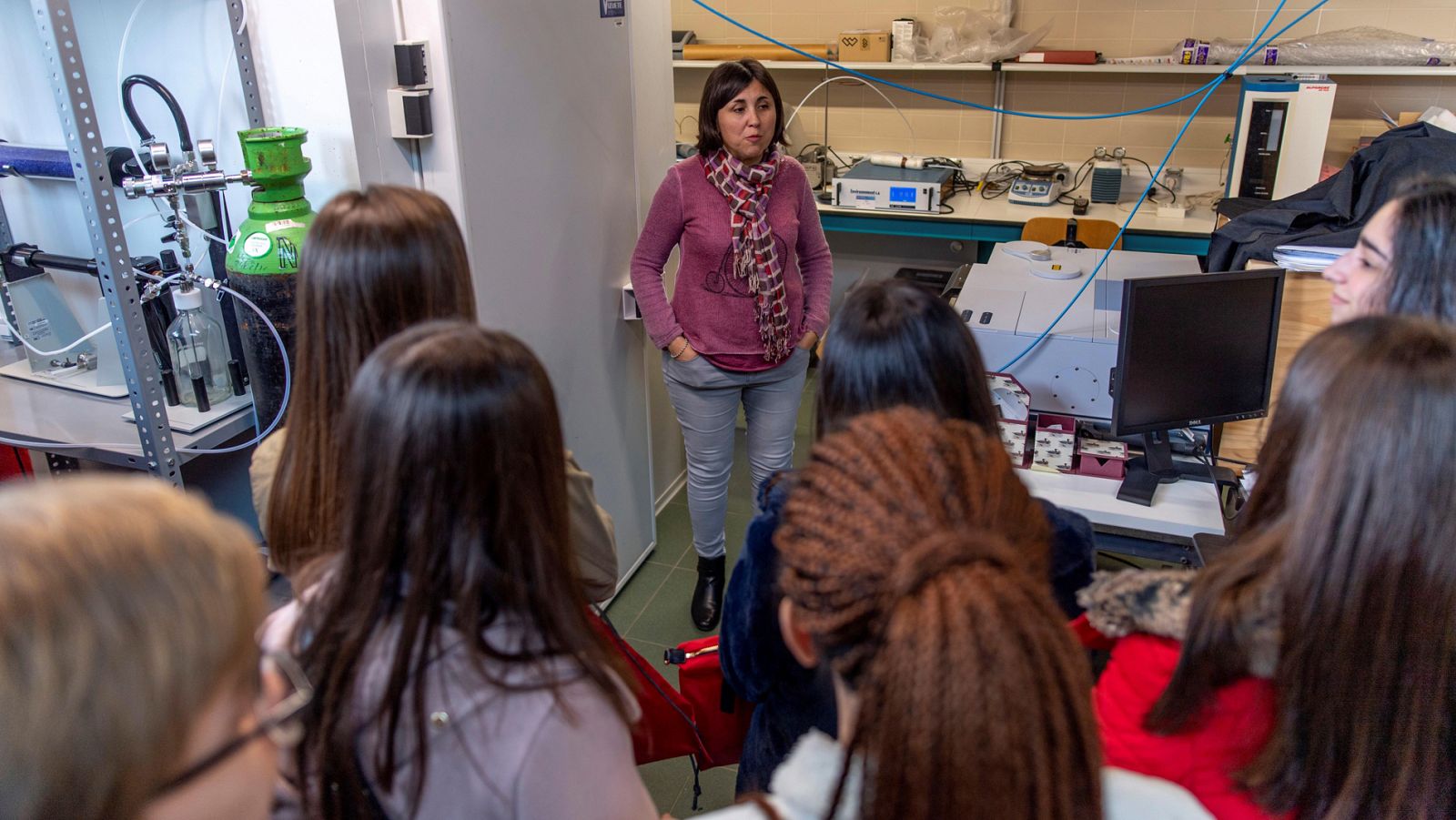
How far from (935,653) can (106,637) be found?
1.42 ft

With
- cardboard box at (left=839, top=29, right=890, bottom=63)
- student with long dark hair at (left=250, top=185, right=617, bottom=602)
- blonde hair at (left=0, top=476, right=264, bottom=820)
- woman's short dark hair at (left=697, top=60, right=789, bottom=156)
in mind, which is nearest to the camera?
blonde hair at (left=0, top=476, right=264, bottom=820)

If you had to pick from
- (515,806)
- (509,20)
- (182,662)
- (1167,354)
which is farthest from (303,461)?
(1167,354)

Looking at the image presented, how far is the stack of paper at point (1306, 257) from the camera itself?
1.83 m

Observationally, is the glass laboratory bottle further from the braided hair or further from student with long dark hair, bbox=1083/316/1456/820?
student with long dark hair, bbox=1083/316/1456/820

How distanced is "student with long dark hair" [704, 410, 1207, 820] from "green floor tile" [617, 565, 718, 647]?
5.91 feet

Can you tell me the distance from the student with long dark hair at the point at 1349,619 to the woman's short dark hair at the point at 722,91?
4.97ft

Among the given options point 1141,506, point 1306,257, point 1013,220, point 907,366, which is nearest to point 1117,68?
point 1013,220

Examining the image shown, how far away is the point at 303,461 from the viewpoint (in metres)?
1.10

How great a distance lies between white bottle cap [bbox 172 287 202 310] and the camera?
1666 mm

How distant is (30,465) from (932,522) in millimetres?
2106

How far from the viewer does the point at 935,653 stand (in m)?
0.54

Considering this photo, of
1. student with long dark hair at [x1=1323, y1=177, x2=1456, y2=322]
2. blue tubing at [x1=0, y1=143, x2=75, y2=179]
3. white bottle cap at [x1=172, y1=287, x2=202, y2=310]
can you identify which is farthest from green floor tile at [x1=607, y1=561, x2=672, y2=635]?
student with long dark hair at [x1=1323, y1=177, x2=1456, y2=322]

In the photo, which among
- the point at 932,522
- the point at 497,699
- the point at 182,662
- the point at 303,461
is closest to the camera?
the point at 182,662

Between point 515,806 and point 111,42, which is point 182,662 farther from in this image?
point 111,42
